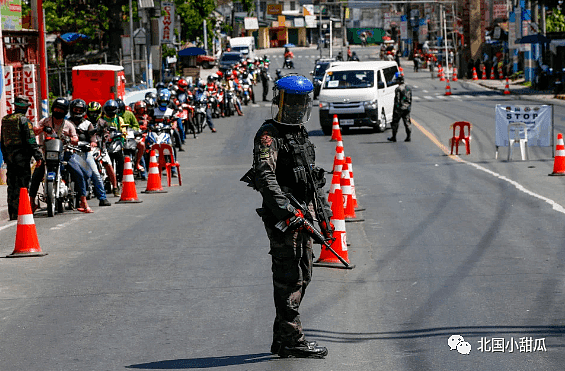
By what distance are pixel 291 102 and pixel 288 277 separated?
1213mm

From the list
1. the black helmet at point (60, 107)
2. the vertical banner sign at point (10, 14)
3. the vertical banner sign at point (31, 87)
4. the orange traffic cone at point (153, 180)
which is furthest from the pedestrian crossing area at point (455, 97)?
the black helmet at point (60, 107)

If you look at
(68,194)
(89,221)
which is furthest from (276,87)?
(68,194)

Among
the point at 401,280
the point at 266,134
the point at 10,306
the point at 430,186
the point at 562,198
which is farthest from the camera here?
the point at 430,186

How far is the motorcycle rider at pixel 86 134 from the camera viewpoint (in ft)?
53.9

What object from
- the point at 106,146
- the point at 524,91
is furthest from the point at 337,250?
the point at 524,91

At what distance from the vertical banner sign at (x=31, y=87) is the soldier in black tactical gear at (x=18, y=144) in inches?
477

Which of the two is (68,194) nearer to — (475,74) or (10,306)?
(10,306)

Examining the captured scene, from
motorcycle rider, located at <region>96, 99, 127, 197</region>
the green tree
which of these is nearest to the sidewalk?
the green tree

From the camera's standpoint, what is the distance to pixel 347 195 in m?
13.6

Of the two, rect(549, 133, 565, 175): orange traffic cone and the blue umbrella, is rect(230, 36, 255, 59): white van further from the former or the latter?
rect(549, 133, 565, 175): orange traffic cone

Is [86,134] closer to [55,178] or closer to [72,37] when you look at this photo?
[55,178]

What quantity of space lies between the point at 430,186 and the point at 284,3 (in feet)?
496

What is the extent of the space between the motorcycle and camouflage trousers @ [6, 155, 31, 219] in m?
0.33

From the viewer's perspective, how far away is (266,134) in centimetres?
688
